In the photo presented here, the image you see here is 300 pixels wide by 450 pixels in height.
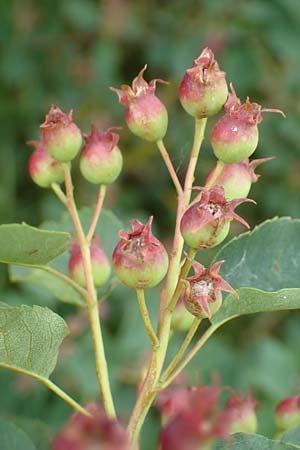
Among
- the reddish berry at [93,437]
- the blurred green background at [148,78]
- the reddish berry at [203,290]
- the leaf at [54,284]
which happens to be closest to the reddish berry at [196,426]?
the reddish berry at [93,437]

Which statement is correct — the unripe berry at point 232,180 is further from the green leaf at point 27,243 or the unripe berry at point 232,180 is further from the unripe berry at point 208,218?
the green leaf at point 27,243

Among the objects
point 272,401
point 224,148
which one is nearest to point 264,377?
point 272,401

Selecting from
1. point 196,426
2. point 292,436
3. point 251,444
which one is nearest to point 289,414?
point 292,436

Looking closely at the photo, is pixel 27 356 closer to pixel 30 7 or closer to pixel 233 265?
pixel 233 265

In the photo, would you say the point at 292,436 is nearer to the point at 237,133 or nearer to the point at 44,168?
the point at 237,133

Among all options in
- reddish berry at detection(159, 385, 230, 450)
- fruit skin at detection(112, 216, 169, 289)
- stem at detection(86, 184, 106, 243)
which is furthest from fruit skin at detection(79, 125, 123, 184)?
reddish berry at detection(159, 385, 230, 450)
